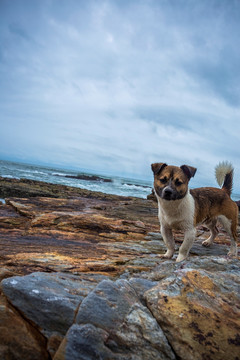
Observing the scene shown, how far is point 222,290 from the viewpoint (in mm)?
2740

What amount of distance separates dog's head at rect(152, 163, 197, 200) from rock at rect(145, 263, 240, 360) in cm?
183

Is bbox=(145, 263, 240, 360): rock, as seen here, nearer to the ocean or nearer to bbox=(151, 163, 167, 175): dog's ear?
bbox=(151, 163, 167, 175): dog's ear

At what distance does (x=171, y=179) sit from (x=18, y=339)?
11.7ft

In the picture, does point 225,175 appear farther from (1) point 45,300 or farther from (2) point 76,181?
(2) point 76,181

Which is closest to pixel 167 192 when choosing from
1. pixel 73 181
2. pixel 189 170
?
pixel 189 170

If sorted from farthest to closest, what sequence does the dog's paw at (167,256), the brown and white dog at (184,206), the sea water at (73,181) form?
the sea water at (73,181) → the dog's paw at (167,256) → the brown and white dog at (184,206)

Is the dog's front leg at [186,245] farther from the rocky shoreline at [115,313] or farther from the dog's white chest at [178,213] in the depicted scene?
the rocky shoreline at [115,313]

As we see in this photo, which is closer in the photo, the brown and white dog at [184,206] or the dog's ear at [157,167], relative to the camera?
the brown and white dog at [184,206]

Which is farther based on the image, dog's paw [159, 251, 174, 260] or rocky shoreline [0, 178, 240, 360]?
dog's paw [159, 251, 174, 260]

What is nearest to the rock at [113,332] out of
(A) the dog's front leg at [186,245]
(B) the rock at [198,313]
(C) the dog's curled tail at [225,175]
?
(B) the rock at [198,313]

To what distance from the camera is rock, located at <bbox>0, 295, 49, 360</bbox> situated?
1942mm

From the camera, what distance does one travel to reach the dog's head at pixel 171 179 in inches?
178

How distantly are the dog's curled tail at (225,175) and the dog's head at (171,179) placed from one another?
6.25ft

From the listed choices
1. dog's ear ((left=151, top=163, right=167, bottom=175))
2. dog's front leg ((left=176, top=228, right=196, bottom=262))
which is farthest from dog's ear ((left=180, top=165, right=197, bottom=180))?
dog's front leg ((left=176, top=228, right=196, bottom=262))
